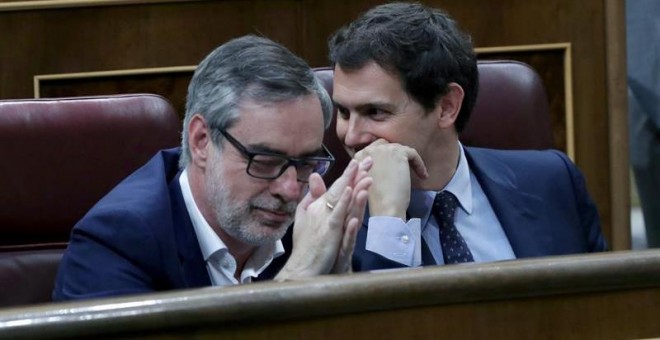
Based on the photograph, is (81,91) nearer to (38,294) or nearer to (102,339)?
(38,294)

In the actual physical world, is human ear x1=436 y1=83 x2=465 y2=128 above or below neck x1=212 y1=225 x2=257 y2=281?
above

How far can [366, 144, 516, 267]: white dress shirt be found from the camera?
1569 mm

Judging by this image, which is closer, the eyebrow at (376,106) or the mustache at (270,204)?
the mustache at (270,204)

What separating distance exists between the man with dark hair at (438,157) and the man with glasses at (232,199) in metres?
0.17

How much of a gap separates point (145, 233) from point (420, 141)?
473mm

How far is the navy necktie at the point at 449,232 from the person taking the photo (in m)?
1.63

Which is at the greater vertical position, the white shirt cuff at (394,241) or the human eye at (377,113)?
the human eye at (377,113)

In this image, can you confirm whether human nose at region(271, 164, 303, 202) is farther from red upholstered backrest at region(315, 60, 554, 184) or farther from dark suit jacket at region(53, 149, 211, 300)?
red upholstered backrest at region(315, 60, 554, 184)

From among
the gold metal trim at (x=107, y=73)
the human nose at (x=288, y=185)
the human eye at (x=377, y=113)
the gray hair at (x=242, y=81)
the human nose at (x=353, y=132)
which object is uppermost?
the gray hair at (x=242, y=81)

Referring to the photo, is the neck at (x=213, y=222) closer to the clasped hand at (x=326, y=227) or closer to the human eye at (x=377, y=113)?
the clasped hand at (x=326, y=227)

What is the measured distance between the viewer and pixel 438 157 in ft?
5.62

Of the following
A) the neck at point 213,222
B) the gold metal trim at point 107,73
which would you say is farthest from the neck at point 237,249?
the gold metal trim at point 107,73

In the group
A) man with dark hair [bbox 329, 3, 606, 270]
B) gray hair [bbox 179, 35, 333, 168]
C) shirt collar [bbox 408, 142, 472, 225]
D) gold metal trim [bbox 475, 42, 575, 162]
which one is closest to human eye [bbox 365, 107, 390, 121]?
man with dark hair [bbox 329, 3, 606, 270]

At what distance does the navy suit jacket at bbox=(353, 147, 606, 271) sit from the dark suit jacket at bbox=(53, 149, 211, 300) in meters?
0.46
